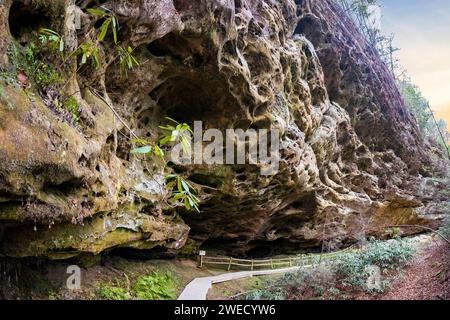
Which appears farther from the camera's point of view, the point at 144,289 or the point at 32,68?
the point at 144,289

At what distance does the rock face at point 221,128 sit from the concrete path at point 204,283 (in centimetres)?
137

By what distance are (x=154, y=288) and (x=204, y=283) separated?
2.26 m

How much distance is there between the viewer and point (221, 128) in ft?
32.5

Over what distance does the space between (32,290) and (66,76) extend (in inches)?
161

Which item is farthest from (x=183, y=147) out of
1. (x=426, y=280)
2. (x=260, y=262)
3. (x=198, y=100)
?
(x=260, y=262)

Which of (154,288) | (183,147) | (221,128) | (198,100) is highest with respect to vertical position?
(198,100)

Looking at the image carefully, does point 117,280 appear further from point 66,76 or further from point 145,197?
point 66,76

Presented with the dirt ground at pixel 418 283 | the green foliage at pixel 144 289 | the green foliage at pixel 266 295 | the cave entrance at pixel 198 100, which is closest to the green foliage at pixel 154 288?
the green foliage at pixel 144 289

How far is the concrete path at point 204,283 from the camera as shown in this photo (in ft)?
29.4

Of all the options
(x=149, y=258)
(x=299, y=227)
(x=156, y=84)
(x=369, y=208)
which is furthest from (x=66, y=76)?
(x=369, y=208)

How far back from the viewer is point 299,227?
591 inches

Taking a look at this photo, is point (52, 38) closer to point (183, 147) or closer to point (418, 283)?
point (183, 147)

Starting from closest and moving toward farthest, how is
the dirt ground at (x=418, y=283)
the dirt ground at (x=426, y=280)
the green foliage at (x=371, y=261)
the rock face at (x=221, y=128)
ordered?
1. the rock face at (x=221, y=128)
2. the dirt ground at (x=426, y=280)
3. the dirt ground at (x=418, y=283)
4. the green foliage at (x=371, y=261)

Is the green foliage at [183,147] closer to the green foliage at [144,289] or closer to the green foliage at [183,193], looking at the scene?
the green foliage at [183,193]
